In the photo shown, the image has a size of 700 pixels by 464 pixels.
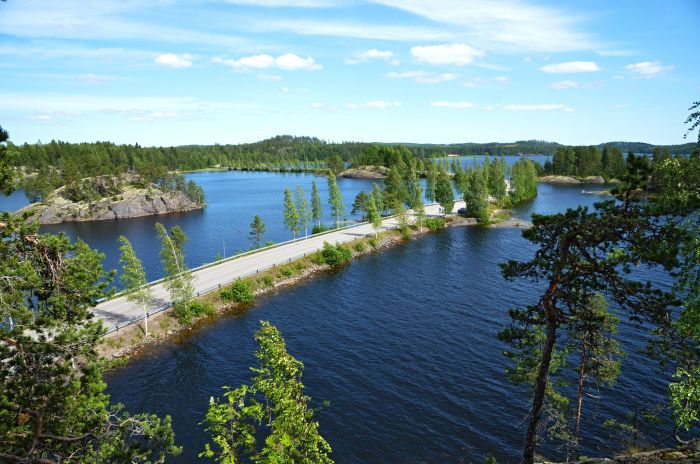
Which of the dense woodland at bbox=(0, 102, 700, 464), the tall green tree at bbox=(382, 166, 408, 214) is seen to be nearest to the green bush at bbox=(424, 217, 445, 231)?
the tall green tree at bbox=(382, 166, 408, 214)

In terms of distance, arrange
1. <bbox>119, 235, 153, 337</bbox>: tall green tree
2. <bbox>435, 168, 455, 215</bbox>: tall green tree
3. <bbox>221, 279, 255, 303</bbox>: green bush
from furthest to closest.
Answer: <bbox>435, 168, 455, 215</bbox>: tall green tree, <bbox>221, 279, 255, 303</bbox>: green bush, <bbox>119, 235, 153, 337</bbox>: tall green tree

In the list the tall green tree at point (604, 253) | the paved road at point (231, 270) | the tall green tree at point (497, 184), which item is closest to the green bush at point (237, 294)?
the paved road at point (231, 270)

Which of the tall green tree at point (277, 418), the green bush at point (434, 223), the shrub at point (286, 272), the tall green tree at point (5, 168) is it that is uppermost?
the tall green tree at point (5, 168)

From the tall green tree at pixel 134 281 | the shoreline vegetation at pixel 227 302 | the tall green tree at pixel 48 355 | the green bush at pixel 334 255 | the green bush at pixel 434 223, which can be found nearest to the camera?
the tall green tree at pixel 48 355

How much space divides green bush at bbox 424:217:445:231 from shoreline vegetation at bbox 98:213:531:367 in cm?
193

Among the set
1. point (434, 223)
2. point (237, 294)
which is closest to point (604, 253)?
point (237, 294)

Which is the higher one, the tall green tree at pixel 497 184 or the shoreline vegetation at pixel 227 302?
the tall green tree at pixel 497 184

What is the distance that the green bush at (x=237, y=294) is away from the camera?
52.9 metres

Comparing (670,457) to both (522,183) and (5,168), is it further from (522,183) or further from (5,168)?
(522,183)

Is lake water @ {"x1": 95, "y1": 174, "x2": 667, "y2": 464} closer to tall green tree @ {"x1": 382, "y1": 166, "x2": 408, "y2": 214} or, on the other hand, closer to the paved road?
the paved road

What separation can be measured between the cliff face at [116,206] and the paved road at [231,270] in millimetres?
69171

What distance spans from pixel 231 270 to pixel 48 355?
162ft

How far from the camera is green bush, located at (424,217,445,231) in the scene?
97438 millimetres

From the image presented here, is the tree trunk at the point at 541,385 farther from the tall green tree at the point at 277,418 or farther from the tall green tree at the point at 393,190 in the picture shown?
the tall green tree at the point at 393,190
